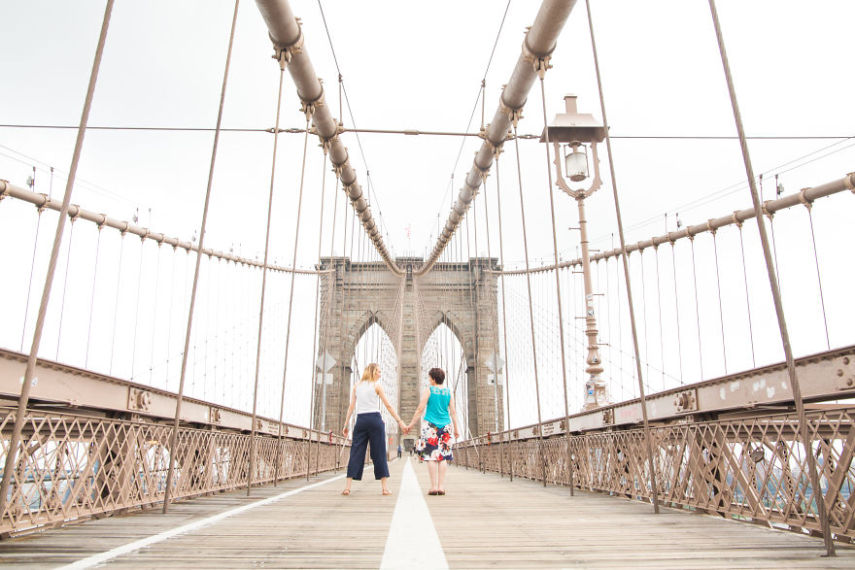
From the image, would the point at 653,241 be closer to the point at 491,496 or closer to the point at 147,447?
the point at 491,496

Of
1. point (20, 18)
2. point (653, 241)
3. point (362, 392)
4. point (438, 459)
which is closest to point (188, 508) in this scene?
point (362, 392)

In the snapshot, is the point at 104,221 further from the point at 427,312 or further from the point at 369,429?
the point at 427,312

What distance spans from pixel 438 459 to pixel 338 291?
28.5 meters

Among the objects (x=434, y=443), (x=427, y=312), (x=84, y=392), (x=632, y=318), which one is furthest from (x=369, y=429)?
(x=427, y=312)

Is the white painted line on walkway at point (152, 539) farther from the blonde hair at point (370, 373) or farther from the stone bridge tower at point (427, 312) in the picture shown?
the stone bridge tower at point (427, 312)

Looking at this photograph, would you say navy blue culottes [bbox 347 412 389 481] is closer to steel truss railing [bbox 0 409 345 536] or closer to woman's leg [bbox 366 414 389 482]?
woman's leg [bbox 366 414 389 482]

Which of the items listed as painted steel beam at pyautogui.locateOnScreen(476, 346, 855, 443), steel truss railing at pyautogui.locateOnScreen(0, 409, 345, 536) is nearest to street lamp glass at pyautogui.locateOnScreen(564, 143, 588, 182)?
painted steel beam at pyautogui.locateOnScreen(476, 346, 855, 443)

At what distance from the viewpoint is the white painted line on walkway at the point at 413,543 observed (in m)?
1.94

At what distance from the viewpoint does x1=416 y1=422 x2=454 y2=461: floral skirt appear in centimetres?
516

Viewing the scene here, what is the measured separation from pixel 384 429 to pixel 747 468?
8.96 feet

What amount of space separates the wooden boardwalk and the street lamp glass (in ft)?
21.8

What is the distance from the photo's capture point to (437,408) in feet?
17.4

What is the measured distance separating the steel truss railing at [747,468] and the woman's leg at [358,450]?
1905mm

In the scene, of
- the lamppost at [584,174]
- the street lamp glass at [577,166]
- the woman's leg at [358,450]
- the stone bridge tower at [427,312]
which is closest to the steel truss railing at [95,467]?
the woman's leg at [358,450]
